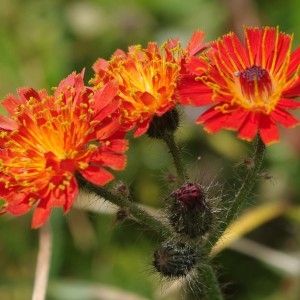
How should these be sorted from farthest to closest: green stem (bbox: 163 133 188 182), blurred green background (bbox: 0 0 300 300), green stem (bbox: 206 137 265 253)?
1. blurred green background (bbox: 0 0 300 300)
2. green stem (bbox: 163 133 188 182)
3. green stem (bbox: 206 137 265 253)

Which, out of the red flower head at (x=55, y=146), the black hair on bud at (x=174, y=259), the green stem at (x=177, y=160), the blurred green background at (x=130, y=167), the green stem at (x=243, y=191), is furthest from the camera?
the blurred green background at (x=130, y=167)

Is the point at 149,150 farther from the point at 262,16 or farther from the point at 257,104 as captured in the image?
the point at 257,104

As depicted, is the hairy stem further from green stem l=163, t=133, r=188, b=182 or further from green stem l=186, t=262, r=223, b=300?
green stem l=163, t=133, r=188, b=182

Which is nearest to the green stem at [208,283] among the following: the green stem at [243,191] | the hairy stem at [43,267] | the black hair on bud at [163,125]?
the green stem at [243,191]

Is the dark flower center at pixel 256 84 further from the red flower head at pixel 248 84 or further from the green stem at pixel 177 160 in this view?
the green stem at pixel 177 160

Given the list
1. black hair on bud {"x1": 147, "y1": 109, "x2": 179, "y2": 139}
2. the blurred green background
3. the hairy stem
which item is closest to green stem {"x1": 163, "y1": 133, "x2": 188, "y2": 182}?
black hair on bud {"x1": 147, "y1": 109, "x2": 179, "y2": 139}

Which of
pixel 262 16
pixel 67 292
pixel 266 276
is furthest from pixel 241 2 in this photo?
pixel 67 292
